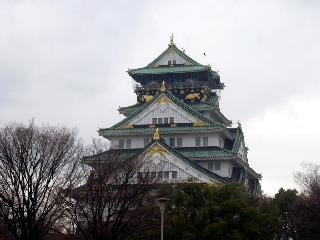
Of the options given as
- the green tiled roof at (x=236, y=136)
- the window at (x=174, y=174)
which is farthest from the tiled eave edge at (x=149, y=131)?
the window at (x=174, y=174)

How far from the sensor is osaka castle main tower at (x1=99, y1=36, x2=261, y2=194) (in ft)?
175

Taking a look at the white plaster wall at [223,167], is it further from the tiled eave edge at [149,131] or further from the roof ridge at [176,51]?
the roof ridge at [176,51]

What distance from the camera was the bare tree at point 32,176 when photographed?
37594mm

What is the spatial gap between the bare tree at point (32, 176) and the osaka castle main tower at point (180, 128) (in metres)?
9.75

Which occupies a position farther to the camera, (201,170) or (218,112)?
(218,112)

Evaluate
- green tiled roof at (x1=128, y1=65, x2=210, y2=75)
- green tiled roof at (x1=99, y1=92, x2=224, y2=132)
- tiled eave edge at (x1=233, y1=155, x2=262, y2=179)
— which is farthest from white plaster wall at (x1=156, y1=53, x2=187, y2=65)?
tiled eave edge at (x1=233, y1=155, x2=262, y2=179)

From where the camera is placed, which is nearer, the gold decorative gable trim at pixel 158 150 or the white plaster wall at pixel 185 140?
the gold decorative gable trim at pixel 158 150

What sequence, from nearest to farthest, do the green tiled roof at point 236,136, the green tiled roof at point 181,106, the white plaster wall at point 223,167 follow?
the white plaster wall at point 223,167, the green tiled roof at point 181,106, the green tiled roof at point 236,136

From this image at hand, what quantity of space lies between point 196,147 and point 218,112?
8.11 m

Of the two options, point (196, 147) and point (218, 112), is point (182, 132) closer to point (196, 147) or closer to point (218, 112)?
point (196, 147)

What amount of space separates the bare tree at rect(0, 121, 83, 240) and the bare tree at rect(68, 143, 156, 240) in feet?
4.03

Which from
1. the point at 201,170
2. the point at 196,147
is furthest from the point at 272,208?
the point at 196,147

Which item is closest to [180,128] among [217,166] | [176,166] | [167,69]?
[217,166]

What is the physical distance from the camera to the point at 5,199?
37.0 meters
